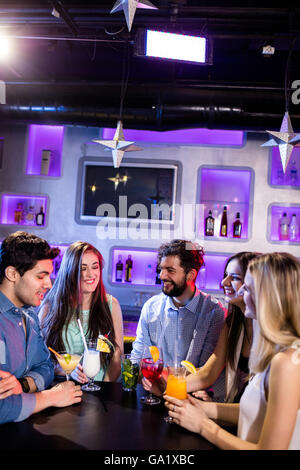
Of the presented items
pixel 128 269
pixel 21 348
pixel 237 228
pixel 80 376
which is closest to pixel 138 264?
pixel 128 269

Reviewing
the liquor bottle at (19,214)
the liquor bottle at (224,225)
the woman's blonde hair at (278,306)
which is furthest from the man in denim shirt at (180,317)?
the liquor bottle at (19,214)

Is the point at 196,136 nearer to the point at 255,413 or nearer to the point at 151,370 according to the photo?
the point at 151,370

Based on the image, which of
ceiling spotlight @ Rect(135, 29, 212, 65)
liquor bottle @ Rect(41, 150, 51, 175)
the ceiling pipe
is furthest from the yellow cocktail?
liquor bottle @ Rect(41, 150, 51, 175)

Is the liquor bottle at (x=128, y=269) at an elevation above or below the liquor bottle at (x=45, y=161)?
below

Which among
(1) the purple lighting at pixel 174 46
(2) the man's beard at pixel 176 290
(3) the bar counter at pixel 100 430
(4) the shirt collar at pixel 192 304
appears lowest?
(3) the bar counter at pixel 100 430

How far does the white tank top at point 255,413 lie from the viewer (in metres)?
1.29

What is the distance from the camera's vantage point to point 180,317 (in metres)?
2.65

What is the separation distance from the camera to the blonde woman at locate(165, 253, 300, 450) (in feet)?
3.99

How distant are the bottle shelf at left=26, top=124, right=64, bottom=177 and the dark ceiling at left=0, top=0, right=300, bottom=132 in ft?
2.19

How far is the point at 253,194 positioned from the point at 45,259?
3353 mm

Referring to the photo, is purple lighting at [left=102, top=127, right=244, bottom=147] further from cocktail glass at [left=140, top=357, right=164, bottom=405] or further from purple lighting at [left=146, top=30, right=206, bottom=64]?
cocktail glass at [left=140, top=357, right=164, bottom=405]

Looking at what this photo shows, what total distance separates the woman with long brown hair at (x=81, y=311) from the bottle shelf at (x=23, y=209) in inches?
103

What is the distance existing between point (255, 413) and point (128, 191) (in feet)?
12.6

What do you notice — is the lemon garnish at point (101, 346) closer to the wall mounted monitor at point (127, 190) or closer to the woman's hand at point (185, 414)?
the woman's hand at point (185, 414)
